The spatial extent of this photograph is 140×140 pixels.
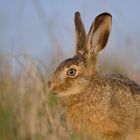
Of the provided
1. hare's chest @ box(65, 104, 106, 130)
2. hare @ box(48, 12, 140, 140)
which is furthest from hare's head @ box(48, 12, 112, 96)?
hare's chest @ box(65, 104, 106, 130)

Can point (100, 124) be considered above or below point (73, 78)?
below

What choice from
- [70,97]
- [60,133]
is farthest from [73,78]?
[60,133]

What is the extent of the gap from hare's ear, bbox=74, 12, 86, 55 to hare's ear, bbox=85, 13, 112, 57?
0.08m

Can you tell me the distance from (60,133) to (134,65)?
8.95 feet

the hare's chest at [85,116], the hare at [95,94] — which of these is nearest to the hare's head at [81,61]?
the hare at [95,94]

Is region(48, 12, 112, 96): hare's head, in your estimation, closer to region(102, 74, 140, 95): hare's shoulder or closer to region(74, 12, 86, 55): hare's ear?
region(74, 12, 86, 55): hare's ear

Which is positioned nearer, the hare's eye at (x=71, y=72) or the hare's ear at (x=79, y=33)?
the hare's eye at (x=71, y=72)

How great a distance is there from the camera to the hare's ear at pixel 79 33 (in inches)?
305

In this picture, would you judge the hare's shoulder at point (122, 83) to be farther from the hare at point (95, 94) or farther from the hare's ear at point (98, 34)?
the hare's ear at point (98, 34)

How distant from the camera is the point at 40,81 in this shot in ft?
26.3

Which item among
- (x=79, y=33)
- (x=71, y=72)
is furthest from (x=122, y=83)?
(x=79, y=33)

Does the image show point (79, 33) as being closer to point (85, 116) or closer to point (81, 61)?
point (81, 61)

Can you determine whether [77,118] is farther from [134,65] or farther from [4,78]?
[134,65]

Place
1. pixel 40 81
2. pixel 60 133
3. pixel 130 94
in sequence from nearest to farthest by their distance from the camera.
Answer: pixel 60 133 < pixel 130 94 < pixel 40 81
